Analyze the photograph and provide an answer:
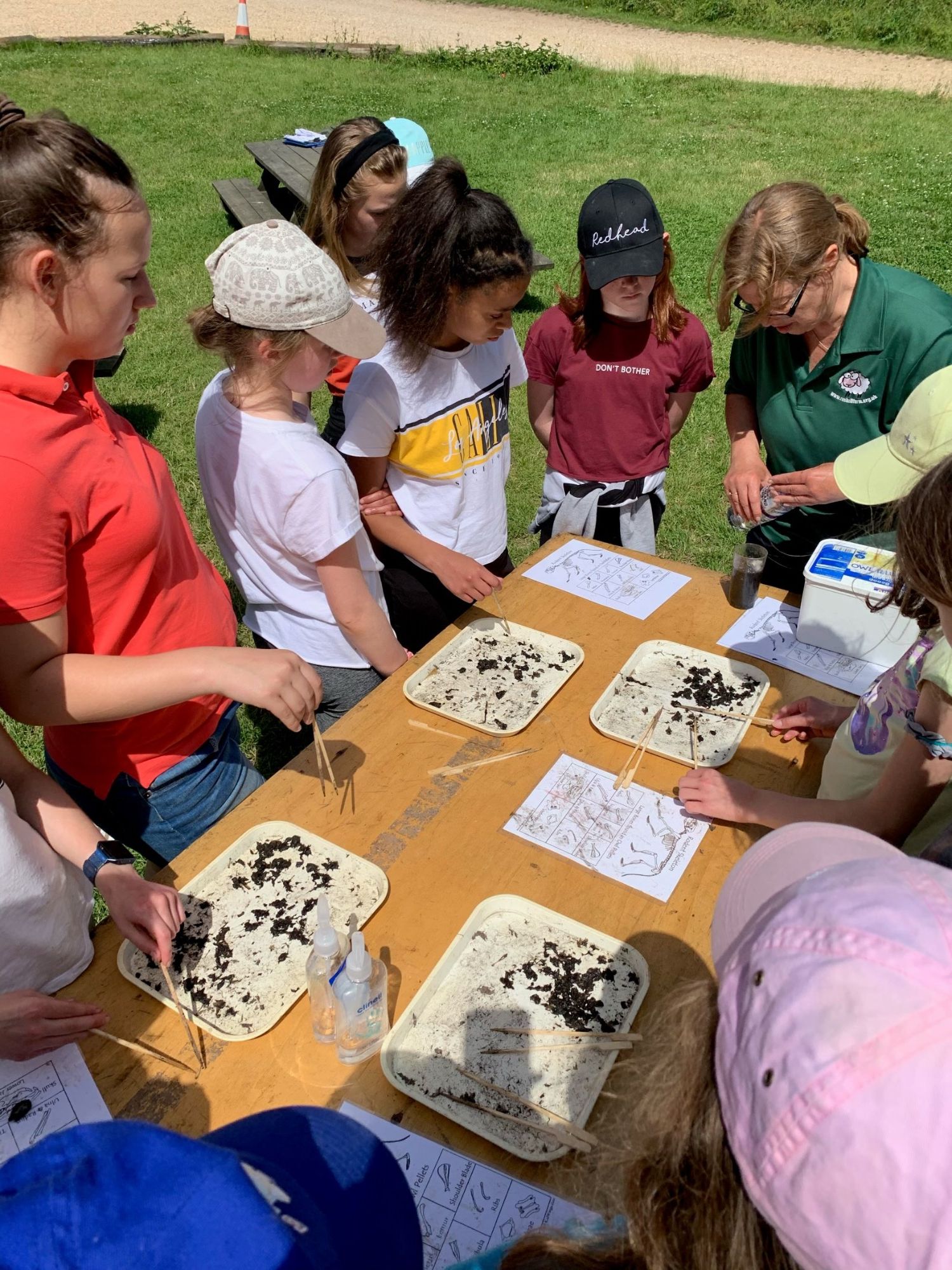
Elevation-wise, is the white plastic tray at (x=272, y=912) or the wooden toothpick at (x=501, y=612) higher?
the wooden toothpick at (x=501, y=612)

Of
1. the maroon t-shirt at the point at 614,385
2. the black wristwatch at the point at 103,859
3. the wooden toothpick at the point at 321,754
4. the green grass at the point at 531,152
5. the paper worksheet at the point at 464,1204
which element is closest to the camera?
the paper worksheet at the point at 464,1204

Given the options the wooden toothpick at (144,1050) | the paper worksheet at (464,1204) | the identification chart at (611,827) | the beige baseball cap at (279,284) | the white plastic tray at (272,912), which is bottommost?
the paper worksheet at (464,1204)

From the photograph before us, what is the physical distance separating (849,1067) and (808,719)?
146 cm

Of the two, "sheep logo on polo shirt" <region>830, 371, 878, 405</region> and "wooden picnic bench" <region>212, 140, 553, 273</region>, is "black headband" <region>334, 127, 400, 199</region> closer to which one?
"sheep logo on polo shirt" <region>830, 371, 878, 405</region>

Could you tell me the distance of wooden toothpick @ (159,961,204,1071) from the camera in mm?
1421

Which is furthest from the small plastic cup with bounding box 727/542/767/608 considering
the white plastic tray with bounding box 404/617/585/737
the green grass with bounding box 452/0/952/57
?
the green grass with bounding box 452/0/952/57

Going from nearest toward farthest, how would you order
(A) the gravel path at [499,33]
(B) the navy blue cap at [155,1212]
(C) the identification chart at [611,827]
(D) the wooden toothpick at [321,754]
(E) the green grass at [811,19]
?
(B) the navy blue cap at [155,1212], (C) the identification chart at [611,827], (D) the wooden toothpick at [321,754], (A) the gravel path at [499,33], (E) the green grass at [811,19]

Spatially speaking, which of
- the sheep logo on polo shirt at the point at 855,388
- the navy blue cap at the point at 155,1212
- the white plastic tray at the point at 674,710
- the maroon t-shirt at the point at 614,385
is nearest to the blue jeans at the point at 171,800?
the white plastic tray at the point at 674,710

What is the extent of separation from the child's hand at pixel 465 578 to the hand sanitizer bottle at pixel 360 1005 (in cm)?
134

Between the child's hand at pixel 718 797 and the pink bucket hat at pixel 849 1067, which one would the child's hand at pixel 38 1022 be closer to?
the pink bucket hat at pixel 849 1067

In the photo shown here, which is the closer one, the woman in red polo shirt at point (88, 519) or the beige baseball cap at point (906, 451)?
the woman in red polo shirt at point (88, 519)

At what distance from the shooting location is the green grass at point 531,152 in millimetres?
5887

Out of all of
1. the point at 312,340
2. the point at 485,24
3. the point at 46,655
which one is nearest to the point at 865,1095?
the point at 46,655

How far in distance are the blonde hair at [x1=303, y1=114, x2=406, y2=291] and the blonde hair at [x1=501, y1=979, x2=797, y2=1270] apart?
305 centimetres
